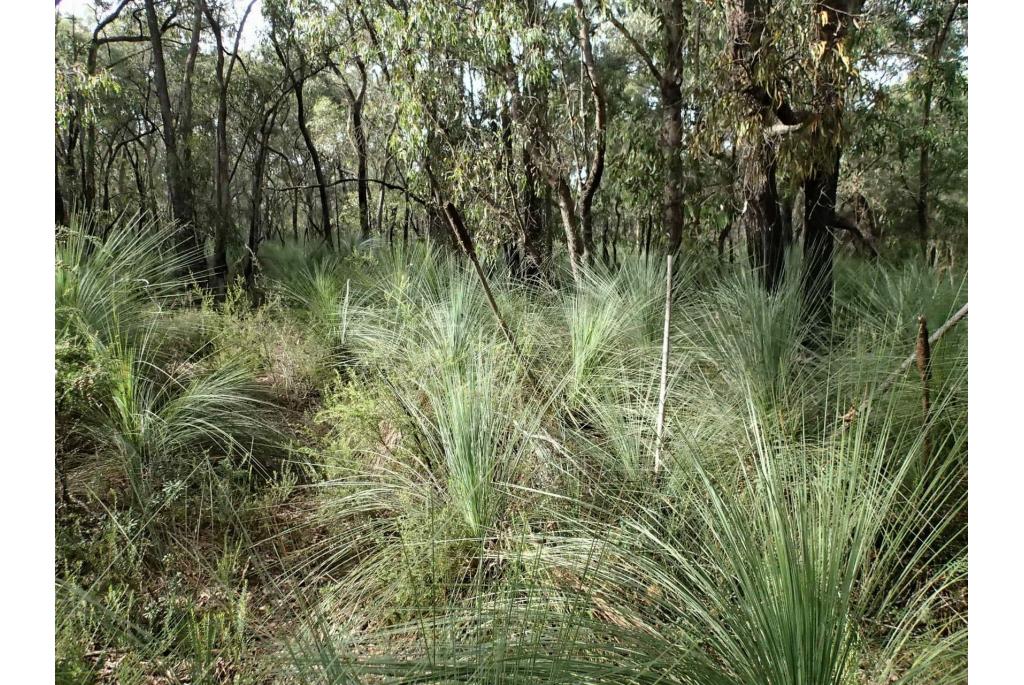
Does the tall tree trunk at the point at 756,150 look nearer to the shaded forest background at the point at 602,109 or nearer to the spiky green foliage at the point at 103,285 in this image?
the shaded forest background at the point at 602,109

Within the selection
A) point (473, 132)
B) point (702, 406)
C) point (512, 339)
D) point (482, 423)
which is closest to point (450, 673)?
point (482, 423)

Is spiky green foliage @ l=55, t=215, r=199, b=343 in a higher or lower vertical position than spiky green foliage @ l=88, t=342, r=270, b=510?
higher

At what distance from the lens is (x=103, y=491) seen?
3.00 metres

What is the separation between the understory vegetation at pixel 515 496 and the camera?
4.67 feet

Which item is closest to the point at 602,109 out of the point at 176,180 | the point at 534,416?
the point at 534,416

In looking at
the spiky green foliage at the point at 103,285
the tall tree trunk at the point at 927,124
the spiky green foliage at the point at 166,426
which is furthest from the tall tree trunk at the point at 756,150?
the spiky green foliage at the point at 103,285

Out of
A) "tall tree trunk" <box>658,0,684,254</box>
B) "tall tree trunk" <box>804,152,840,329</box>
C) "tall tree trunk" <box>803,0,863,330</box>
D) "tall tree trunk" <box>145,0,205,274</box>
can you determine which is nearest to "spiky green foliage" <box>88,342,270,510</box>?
"tall tree trunk" <box>803,0,863,330</box>

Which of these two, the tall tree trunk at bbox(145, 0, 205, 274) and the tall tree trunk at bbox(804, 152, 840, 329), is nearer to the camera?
the tall tree trunk at bbox(804, 152, 840, 329)

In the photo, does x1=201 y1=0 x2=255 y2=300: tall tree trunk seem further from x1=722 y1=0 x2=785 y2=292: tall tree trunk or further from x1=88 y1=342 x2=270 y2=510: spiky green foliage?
x1=722 y1=0 x2=785 y2=292: tall tree trunk

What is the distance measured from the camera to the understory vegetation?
1425 millimetres

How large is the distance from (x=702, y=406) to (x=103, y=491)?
2.70 metres

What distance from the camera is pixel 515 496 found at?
245 cm

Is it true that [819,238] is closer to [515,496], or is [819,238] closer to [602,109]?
[602,109]

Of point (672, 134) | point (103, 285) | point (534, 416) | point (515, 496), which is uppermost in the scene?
point (672, 134)
